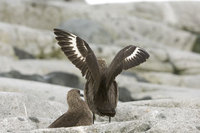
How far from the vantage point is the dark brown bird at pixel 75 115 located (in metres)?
6.52

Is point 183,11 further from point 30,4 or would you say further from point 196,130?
point 196,130

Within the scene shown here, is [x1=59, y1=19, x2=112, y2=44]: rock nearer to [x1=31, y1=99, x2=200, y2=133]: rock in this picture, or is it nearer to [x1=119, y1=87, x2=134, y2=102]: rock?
[x1=119, y1=87, x2=134, y2=102]: rock

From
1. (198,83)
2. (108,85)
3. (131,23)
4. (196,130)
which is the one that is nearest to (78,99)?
(108,85)

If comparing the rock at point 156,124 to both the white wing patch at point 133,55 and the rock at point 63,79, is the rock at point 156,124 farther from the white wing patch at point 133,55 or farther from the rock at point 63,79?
the rock at point 63,79

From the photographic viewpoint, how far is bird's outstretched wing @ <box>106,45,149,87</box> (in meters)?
A: 6.81

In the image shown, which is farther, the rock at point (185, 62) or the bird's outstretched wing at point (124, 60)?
the rock at point (185, 62)

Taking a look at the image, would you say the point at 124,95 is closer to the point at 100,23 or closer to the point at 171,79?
the point at 171,79

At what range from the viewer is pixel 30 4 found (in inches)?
973

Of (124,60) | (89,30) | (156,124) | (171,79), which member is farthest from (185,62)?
(156,124)

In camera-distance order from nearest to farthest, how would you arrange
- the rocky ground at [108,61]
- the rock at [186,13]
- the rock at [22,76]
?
the rocky ground at [108,61] < the rock at [22,76] < the rock at [186,13]

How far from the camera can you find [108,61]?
752 inches

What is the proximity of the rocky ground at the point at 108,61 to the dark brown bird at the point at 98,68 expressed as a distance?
0.56m

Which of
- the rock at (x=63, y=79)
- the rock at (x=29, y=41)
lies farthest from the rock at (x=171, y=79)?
the rock at (x=63, y=79)

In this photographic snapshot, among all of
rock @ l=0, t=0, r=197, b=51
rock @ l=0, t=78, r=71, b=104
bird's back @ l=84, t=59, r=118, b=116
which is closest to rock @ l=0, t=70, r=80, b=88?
rock @ l=0, t=78, r=71, b=104
